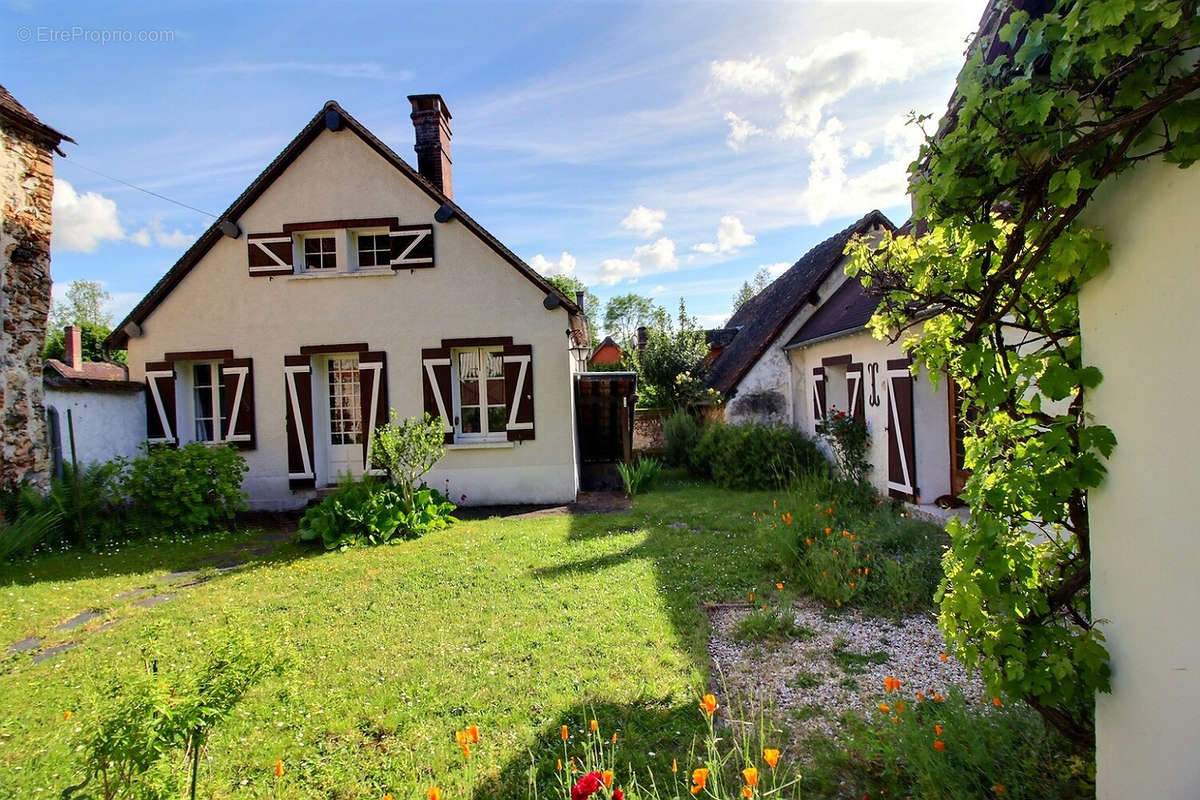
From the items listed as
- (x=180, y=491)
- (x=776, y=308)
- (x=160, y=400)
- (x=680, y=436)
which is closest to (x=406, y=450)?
(x=180, y=491)

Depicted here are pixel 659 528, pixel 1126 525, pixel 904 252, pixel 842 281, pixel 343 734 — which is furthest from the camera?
pixel 842 281

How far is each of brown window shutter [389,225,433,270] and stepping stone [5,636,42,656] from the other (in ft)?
22.5

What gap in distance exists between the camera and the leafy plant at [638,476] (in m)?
10.7

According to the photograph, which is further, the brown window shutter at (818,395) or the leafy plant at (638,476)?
the brown window shutter at (818,395)

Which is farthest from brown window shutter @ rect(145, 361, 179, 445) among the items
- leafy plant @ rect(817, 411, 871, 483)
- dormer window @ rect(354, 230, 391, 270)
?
leafy plant @ rect(817, 411, 871, 483)

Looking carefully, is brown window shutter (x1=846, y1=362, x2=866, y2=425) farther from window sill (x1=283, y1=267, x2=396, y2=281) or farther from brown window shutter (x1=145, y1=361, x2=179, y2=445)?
brown window shutter (x1=145, y1=361, x2=179, y2=445)

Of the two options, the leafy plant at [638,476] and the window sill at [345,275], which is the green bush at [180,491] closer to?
the window sill at [345,275]

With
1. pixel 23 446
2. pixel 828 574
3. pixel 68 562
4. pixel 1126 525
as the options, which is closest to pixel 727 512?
pixel 828 574

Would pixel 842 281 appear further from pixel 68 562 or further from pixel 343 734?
pixel 68 562

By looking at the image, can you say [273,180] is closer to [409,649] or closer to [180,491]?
[180,491]

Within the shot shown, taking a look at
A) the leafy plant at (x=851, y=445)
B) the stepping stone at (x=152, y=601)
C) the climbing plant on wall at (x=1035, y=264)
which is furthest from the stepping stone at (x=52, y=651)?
the leafy plant at (x=851, y=445)

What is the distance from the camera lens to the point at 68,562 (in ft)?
23.8

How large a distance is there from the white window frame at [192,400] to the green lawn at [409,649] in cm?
319

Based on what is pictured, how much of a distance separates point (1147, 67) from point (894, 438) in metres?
7.30
